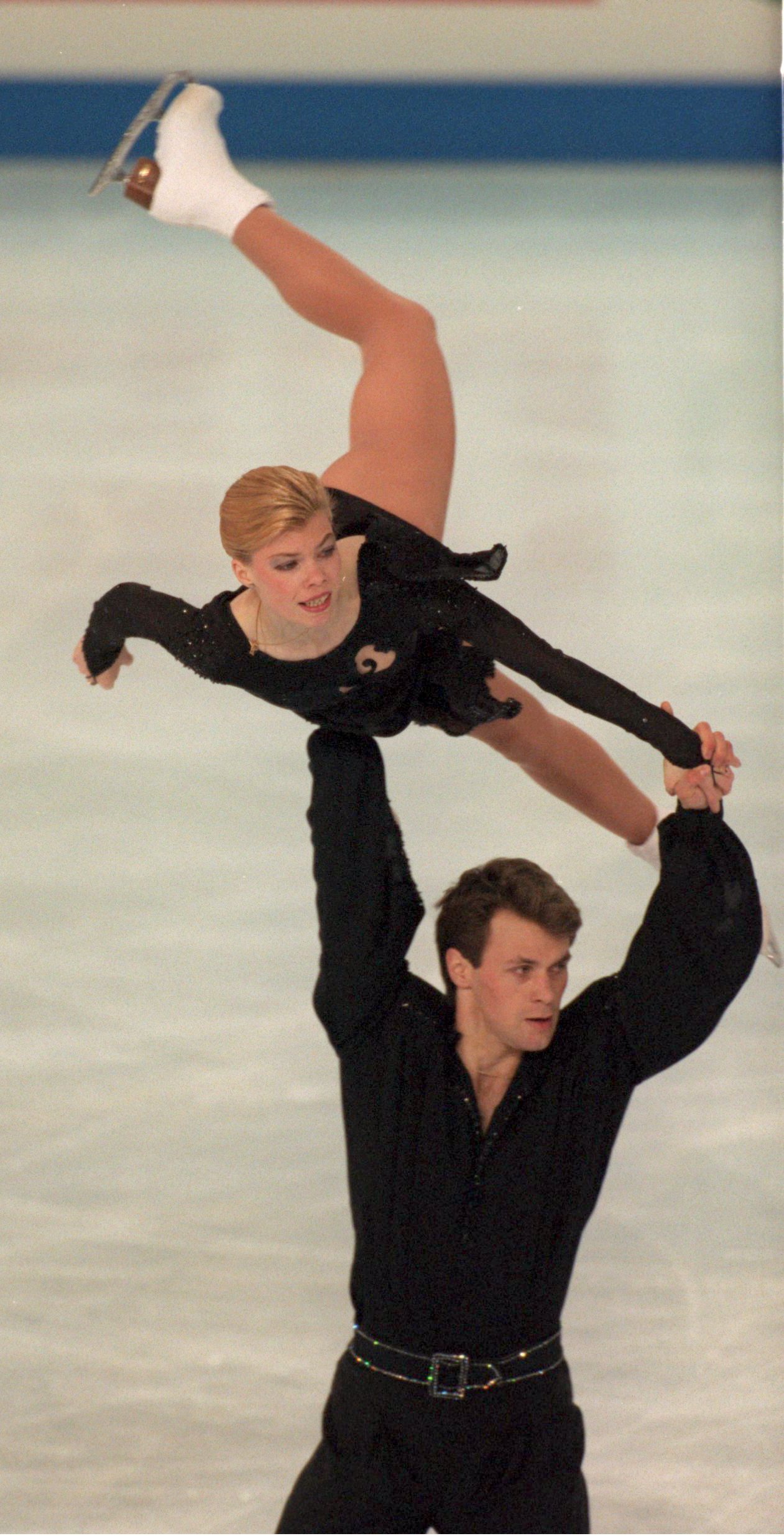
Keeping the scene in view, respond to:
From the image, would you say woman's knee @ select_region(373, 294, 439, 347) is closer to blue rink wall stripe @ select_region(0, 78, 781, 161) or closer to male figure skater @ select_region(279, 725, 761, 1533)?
male figure skater @ select_region(279, 725, 761, 1533)

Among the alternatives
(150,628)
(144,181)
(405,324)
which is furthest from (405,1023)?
(144,181)

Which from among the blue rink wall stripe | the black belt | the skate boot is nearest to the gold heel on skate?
the skate boot

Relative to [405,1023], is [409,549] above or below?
above

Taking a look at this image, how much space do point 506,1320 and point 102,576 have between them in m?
3.16

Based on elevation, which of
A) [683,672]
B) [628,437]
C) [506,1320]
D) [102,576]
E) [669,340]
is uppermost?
[669,340]

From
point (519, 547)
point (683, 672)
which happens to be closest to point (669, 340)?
point (519, 547)

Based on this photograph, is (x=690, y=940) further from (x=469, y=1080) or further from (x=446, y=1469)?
(x=446, y=1469)

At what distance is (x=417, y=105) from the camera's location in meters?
9.09

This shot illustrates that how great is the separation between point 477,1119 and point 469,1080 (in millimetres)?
50

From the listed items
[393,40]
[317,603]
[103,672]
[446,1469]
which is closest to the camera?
[446,1469]

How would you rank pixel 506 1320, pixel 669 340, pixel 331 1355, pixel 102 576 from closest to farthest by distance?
pixel 506 1320 → pixel 331 1355 → pixel 102 576 → pixel 669 340

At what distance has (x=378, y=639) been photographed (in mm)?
2783

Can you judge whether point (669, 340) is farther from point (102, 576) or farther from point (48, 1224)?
point (48, 1224)

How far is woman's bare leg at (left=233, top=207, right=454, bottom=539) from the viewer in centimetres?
306
